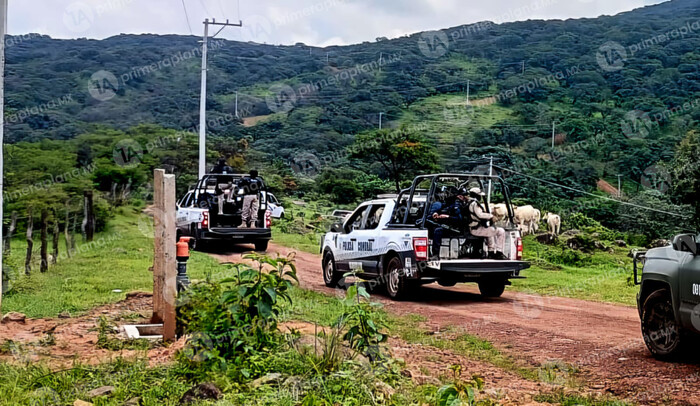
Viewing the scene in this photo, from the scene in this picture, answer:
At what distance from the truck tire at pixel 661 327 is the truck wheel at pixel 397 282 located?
4633 millimetres

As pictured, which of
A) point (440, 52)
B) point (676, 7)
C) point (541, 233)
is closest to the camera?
point (541, 233)

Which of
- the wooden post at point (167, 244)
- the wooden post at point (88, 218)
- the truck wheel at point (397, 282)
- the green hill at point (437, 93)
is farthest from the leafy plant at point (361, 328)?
the green hill at point (437, 93)

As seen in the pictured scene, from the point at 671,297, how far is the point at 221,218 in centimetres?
1491

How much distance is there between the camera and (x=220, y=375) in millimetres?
5848

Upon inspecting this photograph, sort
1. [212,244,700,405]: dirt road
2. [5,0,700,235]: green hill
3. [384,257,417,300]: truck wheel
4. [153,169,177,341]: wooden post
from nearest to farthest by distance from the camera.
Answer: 1. [212,244,700,405]: dirt road
2. [153,169,177,341]: wooden post
3. [384,257,417,300]: truck wheel
4. [5,0,700,235]: green hill

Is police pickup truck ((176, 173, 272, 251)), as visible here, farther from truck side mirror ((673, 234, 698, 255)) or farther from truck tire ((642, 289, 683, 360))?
truck side mirror ((673, 234, 698, 255))

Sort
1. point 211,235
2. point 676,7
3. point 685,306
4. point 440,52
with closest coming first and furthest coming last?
1. point 685,306
2. point 211,235
3. point 440,52
4. point 676,7

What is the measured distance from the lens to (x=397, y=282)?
39.4 ft

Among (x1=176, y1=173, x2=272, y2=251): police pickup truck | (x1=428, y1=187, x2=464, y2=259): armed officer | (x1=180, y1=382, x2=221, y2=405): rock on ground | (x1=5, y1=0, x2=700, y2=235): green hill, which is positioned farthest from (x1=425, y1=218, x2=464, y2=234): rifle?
(x1=5, y1=0, x2=700, y2=235): green hill

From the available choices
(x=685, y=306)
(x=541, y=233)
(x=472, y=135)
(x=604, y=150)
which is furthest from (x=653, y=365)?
(x=472, y=135)

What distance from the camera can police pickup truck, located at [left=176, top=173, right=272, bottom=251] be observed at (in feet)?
64.2

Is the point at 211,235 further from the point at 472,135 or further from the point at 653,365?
the point at 472,135

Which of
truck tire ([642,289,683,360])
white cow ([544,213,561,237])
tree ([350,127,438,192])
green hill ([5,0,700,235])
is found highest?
green hill ([5,0,700,235])

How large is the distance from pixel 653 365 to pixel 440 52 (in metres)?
91.9
